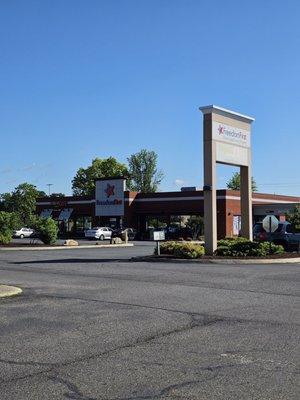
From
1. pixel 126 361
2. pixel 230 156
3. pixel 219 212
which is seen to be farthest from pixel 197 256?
pixel 219 212

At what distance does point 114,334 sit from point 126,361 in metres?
1.64

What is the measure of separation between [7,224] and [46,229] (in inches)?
135

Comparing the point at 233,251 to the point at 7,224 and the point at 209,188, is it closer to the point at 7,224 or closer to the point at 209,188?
the point at 209,188

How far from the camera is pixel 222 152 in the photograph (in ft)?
87.1

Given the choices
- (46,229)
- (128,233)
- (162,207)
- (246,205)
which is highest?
(162,207)

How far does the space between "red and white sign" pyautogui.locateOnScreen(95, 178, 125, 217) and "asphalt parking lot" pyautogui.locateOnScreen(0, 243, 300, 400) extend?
4944 centimetres

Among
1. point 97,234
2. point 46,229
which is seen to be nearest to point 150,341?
point 46,229

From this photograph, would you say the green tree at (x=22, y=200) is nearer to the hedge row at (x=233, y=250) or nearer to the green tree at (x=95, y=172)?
the green tree at (x=95, y=172)

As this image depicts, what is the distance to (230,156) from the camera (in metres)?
27.2

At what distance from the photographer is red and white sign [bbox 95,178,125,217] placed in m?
64.9

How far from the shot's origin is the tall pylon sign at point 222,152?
1006 inches

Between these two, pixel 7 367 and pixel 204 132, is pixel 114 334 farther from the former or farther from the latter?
pixel 204 132

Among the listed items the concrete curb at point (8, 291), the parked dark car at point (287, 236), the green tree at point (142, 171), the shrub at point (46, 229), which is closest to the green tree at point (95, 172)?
the green tree at point (142, 171)

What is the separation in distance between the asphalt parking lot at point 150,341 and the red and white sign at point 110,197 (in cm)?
4944
